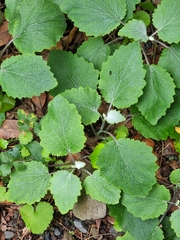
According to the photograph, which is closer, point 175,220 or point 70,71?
point 175,220

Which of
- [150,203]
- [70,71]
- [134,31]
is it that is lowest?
[150,203]

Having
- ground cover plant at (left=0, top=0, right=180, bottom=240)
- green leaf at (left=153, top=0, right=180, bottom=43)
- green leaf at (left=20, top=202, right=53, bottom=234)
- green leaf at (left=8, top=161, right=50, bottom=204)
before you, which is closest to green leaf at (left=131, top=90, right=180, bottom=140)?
ground cover plant at (left=0, top=0, right=180, bottom=240)

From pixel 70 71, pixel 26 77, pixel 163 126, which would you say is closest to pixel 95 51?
pixel 70 71

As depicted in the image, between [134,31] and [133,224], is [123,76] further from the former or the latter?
[133,224]

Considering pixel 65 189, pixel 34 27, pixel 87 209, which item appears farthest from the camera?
pixel 87 209

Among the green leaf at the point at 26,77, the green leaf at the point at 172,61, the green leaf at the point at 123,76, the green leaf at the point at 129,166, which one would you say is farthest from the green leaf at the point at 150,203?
the green leaf at the point at 26,77

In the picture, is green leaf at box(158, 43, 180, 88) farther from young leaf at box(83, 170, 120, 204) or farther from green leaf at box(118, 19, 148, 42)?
young leaf at box(83, 170, 120, 204)

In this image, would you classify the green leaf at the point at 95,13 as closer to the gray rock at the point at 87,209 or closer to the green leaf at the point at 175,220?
the gray rock at the point at 87,209
